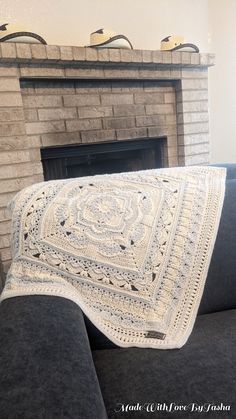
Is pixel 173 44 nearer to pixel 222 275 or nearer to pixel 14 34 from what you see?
pixel 14 34

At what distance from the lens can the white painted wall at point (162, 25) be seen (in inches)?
80.0

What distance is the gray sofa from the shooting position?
20.3 inches

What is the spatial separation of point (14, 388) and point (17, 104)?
1.69 metres

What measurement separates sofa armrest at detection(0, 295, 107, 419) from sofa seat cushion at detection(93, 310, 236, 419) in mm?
127

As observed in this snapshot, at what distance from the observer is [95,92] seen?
2252 mm

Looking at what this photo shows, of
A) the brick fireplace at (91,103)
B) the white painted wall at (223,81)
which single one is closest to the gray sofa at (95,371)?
the brick fireplace at (91,103)

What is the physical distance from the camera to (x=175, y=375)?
71 cm

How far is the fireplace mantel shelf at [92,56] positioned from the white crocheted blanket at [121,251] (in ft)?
3.72

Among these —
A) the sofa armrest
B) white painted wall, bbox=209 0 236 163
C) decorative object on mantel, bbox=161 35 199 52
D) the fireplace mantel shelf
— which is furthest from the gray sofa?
white painted wall, bbox=209 0 236 163

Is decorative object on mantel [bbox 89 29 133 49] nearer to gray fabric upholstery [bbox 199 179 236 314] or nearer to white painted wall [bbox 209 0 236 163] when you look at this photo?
white painted wall [bbox 209 0 236 163]

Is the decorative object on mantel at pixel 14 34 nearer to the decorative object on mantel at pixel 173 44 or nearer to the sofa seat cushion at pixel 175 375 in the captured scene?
the decorative object on mantel at pixel 173 44

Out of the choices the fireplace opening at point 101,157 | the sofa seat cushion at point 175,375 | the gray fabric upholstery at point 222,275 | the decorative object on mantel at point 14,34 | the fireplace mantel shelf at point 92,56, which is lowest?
the sofa seat cushion at point 175,375

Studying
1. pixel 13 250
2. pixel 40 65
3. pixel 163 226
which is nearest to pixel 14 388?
pixel 13 250

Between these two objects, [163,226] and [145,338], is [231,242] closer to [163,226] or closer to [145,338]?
[163,226]
